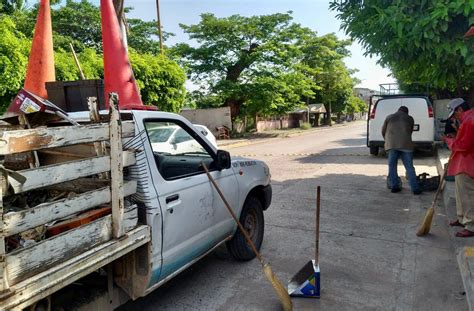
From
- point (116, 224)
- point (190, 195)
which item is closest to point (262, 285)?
point (190, 195)

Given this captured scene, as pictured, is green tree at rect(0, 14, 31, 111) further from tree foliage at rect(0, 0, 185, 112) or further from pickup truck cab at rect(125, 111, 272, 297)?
pickup truck cab at rect(125, 111, 272, 297)

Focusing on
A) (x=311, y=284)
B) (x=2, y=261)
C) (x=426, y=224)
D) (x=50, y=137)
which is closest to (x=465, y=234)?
(x=426, y=224)

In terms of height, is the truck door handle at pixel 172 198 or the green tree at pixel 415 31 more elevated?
the green tree at pixel 415 31

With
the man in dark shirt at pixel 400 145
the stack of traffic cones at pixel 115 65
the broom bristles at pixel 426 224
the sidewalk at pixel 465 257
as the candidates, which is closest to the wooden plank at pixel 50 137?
the sidewalk at pixel 465 257

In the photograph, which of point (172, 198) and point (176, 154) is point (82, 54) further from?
point (172, 198)

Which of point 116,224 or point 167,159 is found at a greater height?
point 167,159

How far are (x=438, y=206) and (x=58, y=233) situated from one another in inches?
252

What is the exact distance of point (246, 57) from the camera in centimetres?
2498

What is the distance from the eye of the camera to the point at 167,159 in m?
3.95

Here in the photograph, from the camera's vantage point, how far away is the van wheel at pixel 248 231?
167 inches

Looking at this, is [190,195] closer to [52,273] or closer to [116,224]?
[116,224]

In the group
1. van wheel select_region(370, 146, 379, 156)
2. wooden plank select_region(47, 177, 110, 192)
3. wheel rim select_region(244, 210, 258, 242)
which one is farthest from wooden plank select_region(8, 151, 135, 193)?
van wheel select_region(370, 146, 379, 156)

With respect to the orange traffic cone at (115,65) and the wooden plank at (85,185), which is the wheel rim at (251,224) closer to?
the wooden plank at (85,185)

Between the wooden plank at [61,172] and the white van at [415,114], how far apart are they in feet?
35.1
